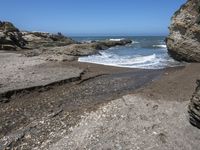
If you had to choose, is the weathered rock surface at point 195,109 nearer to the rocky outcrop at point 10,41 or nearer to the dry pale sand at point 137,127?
the dry pale sand at point 137,127

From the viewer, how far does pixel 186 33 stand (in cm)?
2341

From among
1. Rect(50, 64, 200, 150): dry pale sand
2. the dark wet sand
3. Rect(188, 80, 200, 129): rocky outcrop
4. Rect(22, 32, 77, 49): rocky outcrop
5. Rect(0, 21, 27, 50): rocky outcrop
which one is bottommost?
Rect(22, 32, 77, 49): rocky outcrop

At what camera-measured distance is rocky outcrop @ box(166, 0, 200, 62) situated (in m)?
22.5

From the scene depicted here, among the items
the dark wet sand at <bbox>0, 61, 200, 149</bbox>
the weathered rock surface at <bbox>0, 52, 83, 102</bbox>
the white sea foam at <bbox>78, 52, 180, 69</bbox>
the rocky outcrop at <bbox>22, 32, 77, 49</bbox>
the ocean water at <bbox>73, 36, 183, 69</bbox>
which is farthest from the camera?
the rocky outcrop at <bbox>22, 32, 77, 49</bbox>

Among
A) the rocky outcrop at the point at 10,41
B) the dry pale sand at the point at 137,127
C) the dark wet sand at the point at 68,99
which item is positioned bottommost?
the rocky outcrop at the point at 10,41

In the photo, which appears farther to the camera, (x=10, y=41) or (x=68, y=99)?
(x=10, y=41)

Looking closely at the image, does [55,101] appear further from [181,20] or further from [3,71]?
[181,20]

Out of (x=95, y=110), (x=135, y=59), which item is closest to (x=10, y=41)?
(x=135, y=59)

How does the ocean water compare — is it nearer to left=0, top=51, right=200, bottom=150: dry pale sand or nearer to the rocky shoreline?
the rocky shoreline

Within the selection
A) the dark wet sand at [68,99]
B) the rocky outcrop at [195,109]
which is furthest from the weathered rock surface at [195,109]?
the dark wet sand at [68,99]

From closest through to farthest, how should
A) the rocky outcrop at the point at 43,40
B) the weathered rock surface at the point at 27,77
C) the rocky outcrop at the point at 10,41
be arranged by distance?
the weathered rock surface at the point at 27,77 → the rocky outcrop at the point at 10,41 → the rocky outcrop at the point at 43,40

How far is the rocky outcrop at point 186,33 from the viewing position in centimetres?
2250

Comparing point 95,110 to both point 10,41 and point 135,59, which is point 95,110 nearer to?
point 135,59

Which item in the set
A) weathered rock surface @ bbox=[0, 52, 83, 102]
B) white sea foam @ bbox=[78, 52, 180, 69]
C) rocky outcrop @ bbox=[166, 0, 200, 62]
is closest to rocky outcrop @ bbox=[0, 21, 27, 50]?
white sea foam @ bbox=[78, 52, 180, 69]
